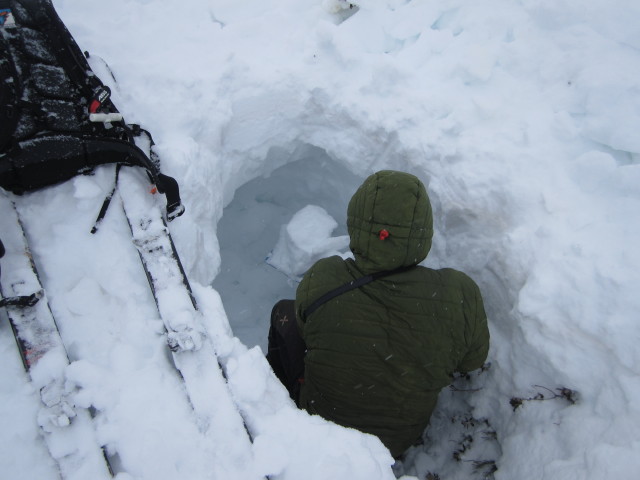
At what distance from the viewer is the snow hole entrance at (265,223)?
3.84 meters

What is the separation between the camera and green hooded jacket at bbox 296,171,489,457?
1.77 metres

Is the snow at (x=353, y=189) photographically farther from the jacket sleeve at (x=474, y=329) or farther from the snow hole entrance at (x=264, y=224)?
the jacket sleeve at (x=474, y=329)

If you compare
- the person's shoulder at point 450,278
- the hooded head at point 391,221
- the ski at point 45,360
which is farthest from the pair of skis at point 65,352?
the person's shoulder at point 450,278

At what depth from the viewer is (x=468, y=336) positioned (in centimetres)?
190

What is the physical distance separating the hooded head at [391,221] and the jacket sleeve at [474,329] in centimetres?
33

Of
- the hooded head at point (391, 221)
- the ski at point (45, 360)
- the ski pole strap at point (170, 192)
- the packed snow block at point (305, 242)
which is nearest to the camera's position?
the ski at point (45, 360)

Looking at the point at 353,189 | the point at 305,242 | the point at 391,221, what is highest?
the point at 391,221

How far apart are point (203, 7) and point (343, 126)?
1.59m

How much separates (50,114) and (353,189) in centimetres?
251

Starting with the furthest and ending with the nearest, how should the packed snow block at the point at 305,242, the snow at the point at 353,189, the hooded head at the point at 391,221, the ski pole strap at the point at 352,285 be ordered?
1. the packed snow block at the point at 305,242
2. the ski pole strap at the point at 352,285
3. the hooded head at the point at 391,221
4. the snow at the point at 353,189

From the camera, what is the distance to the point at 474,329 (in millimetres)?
1900

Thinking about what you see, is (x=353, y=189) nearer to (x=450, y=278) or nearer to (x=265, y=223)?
(x=265, y=223)

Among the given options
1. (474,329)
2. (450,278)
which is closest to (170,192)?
(450,278)

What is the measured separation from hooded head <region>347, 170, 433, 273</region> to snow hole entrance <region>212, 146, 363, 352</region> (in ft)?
6.65
